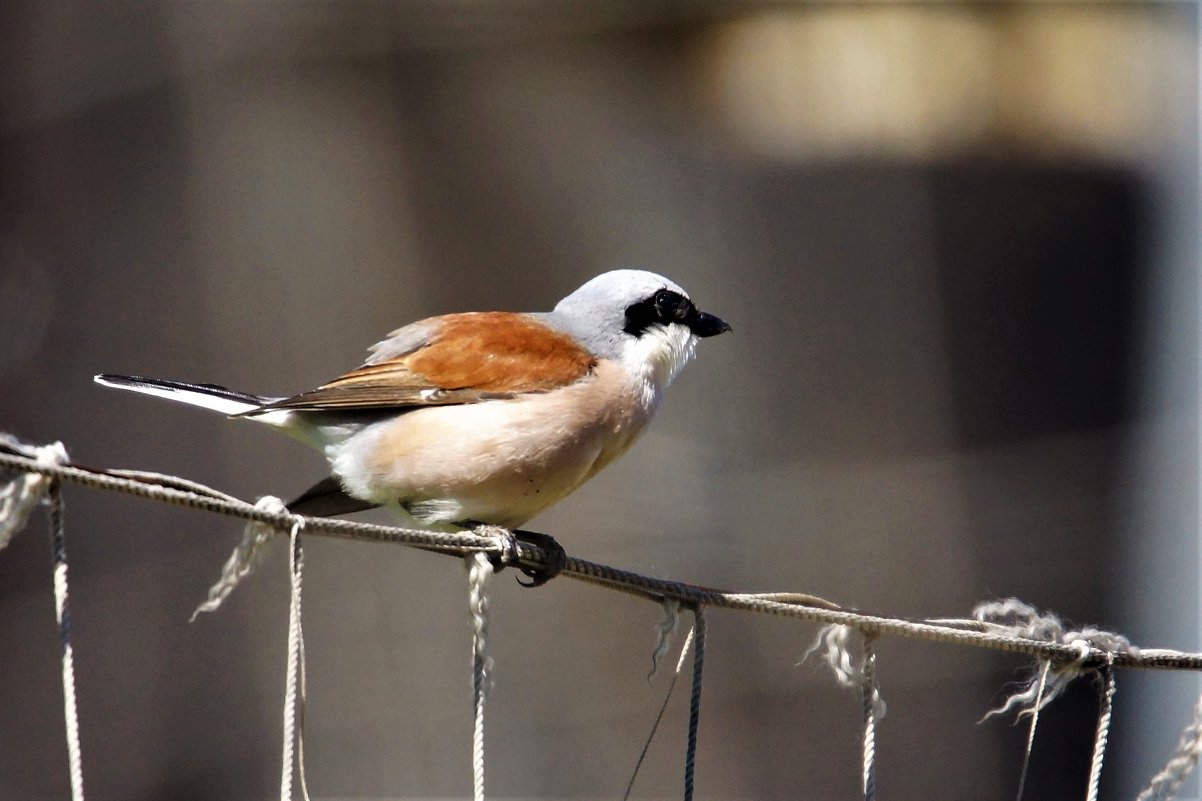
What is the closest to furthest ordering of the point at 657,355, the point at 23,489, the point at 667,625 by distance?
1. the point at 23,489
2. the point at 667,625
3. the point at 657,355

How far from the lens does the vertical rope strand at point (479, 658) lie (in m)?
1.36

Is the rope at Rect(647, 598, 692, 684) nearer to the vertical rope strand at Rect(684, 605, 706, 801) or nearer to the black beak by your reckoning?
the vertical rope strand at Rect(684, 605, 706, 801)

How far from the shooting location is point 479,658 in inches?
57.6

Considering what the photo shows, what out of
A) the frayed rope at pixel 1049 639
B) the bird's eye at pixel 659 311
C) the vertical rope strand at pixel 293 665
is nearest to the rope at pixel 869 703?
the frayed rope at pixel 1049 639

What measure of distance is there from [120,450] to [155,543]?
14.5 inches

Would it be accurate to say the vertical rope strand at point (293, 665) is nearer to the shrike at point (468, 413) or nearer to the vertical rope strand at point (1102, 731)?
the shrike at point (468, 413)

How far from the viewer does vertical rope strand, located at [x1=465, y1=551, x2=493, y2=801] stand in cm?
136

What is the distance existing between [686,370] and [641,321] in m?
2.53

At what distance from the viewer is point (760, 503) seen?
5141 millimetres

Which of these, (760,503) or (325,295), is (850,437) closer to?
(760,503)

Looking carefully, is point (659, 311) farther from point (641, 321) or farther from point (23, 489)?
point (23, 489)

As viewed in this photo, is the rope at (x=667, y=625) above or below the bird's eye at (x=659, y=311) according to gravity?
below

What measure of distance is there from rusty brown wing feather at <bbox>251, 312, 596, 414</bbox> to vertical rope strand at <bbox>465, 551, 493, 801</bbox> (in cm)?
78

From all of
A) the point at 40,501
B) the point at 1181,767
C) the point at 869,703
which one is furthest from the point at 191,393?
the point at 1181,767
